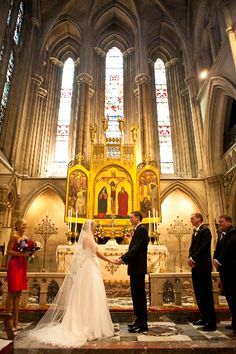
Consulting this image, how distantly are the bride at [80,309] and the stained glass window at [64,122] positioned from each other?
10.2m

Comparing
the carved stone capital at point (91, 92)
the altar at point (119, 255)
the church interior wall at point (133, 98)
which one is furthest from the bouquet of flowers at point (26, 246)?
the carved stone capital at point (91, 92)

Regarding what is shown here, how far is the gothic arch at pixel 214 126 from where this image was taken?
37.0 ft

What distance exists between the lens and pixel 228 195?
1063 centimetres

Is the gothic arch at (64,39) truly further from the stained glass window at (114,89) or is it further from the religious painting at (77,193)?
the religious painting at (77,193)

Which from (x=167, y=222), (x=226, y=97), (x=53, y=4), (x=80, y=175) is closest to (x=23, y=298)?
(x=80, y=175)

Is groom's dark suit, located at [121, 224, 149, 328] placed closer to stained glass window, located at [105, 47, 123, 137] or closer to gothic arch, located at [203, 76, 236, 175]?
gothic arch, located at [203, 76, 236, 175]

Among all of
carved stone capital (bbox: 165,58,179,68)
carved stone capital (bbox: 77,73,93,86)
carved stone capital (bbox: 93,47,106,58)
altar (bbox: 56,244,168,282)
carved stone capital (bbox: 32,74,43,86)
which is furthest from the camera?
carved stone capital (bbox: 93,47,106,58)

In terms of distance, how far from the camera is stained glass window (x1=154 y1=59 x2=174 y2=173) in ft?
45.9

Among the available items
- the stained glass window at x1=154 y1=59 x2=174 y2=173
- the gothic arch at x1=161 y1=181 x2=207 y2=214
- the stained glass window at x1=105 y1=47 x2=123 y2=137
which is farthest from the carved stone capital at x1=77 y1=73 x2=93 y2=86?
the gothic arch at x1=161 y1=181 x2=207 y2=214

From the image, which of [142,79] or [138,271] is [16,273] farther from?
[142,79]

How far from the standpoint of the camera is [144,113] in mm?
13414

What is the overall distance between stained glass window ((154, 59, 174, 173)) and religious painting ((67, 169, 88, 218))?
5.35 meters

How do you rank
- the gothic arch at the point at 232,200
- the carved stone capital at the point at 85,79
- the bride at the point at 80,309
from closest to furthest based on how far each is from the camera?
the bride at the point at 80,309 < the gothic arch at the point at 232,200 < the carved stone capital at the point at 85,79

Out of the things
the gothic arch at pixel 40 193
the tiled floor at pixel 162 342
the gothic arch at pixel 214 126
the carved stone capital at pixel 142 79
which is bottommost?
the tiled floor at pixel 162 342
